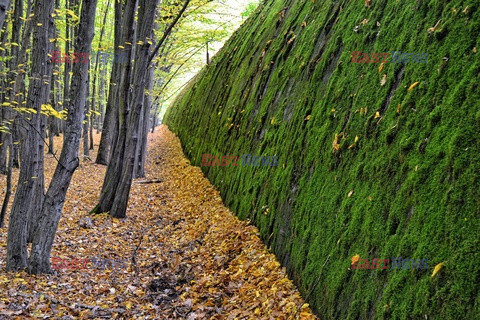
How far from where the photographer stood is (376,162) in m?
4.00

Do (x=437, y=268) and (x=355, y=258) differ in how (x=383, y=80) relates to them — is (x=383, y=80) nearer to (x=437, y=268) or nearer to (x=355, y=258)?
(x=355, y=258)

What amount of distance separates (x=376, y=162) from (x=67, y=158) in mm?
4776

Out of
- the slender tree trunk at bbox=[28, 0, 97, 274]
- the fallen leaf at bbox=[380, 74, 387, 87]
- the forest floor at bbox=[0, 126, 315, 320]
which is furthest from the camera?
the slender tree trunk at bbox=[28, 0, 97, 274]

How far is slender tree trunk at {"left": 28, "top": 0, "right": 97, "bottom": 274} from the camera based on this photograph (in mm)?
6090

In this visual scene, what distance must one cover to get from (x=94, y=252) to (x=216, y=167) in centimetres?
430

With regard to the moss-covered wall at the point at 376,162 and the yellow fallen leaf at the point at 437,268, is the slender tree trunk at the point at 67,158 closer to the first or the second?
the moss-covered wall at the point at 376,162

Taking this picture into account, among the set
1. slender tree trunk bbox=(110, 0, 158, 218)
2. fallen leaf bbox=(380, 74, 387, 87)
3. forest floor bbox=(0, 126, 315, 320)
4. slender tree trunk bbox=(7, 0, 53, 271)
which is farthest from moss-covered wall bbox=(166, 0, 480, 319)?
slender tree trunk bbox=(7, 0, 53, 271)

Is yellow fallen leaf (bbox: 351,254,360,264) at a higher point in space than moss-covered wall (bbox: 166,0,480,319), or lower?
lower

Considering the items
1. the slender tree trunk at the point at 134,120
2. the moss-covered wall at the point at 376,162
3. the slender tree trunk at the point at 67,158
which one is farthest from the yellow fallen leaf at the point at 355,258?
the slender tree trunk at the point at 134,120

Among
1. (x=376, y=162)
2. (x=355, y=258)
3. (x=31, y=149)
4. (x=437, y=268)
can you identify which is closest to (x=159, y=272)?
(x=31, y=149)

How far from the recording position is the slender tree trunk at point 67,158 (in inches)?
240

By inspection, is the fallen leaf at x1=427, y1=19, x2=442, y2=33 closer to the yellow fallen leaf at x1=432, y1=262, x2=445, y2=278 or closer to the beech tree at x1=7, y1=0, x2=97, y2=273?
the yellow fallen leaf at x1=432, y1=262, x2=445, y2=278

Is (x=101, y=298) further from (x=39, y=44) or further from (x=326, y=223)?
(x=39, y=44)

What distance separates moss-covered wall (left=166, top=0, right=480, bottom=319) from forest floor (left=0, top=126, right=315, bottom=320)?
0.48 m
